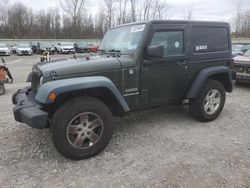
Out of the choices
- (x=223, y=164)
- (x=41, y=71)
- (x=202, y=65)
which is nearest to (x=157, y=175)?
(x=223, y=164)

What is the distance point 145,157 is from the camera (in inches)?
147

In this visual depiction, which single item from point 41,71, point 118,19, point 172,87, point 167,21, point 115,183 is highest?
point 118,19

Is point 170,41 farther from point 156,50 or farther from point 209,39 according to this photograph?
point 209,39

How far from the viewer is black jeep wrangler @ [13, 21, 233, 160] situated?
3.50 meters

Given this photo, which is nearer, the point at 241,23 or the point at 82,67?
the point at 82,67

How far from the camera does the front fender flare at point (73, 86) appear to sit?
332 cm

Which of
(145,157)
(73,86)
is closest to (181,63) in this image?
(145,157)

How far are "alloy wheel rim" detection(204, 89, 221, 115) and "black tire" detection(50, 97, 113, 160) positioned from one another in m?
2.26

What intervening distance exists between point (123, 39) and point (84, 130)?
1827 millimetres

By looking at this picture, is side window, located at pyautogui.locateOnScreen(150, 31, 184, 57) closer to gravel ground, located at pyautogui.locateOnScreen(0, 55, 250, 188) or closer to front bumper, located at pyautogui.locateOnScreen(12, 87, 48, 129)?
gravel ground, located at pyautogui.locateOnScreen(0, 55, 250, 188)

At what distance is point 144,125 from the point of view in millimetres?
4969

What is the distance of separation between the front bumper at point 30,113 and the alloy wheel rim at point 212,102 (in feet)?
10.4

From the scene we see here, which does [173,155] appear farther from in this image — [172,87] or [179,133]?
[172,87]

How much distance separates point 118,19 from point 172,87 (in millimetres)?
52699
